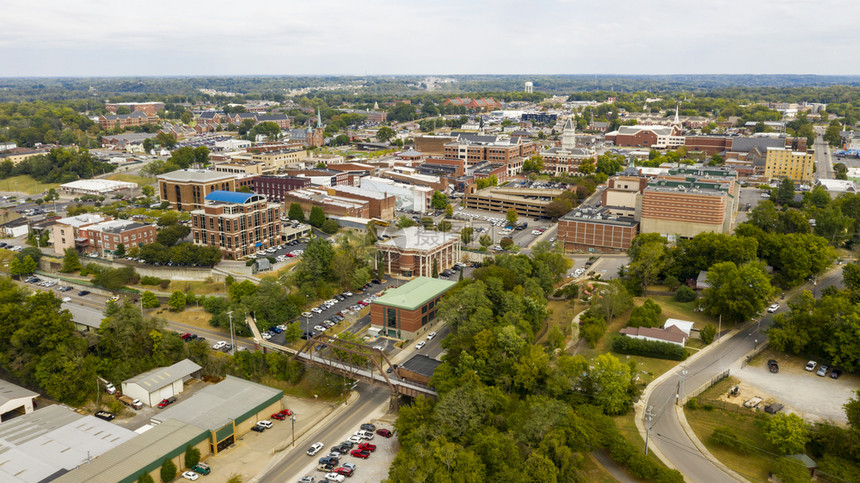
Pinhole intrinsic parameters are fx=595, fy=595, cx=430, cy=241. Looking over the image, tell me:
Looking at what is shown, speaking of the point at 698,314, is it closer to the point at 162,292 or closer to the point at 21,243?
the point at 162,292

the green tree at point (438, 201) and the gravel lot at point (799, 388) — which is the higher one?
the green tree at point (438, 201)

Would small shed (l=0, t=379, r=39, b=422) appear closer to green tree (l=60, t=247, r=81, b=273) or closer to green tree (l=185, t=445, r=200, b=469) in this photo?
green tree (l=185, t=445, r=200, b=469)

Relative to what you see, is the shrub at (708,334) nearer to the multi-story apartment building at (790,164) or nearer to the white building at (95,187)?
the multi-story apartment building at (790,164)

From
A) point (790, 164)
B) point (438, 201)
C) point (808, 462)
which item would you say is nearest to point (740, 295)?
point (808, 462)

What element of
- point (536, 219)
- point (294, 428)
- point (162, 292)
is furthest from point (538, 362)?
point (536, 219)

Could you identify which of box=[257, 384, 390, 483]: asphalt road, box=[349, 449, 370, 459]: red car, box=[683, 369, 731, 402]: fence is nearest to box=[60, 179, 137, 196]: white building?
box=[257, 384, 390, 483]: asphalt road

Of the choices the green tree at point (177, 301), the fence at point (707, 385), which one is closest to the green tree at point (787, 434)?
the fence at point (707, 385)

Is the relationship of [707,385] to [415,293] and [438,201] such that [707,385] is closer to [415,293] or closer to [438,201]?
[415,293]
